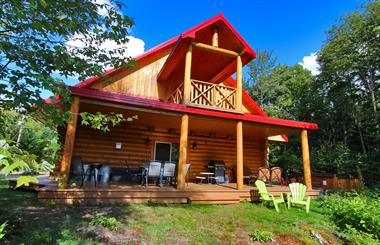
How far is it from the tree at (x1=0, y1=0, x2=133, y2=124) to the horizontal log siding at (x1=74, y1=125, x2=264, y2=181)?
558 cm

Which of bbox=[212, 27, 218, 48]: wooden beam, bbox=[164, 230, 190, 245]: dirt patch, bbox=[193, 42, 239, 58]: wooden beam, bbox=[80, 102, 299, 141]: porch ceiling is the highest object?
bbox=[212, 27, 218, 48]: wooden beam

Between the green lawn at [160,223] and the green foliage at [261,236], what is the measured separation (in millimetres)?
133

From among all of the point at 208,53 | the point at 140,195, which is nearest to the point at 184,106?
the point at 140,195

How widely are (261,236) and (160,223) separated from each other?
7.14 ft

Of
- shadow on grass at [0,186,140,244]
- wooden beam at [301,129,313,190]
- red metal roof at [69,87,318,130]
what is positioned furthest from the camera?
wooden beam at [301,129,313,190]

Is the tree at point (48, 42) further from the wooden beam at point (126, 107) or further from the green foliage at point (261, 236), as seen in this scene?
the green foliage at point (261, 236)

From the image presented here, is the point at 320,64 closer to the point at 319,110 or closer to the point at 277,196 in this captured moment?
→ the point at 319,110

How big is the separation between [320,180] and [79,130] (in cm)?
1347

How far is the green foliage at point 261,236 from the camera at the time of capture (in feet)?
16.6

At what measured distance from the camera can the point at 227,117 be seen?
8469 mm

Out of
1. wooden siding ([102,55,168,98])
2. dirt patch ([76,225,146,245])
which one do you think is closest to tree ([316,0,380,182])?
wooden siding ([102,55,168,98])

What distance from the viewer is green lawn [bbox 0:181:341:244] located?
170 inches

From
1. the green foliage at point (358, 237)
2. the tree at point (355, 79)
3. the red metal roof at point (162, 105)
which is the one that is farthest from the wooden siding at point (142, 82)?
the tree at point (355, 79)

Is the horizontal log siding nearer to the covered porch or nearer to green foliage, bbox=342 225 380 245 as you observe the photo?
the covered porch
